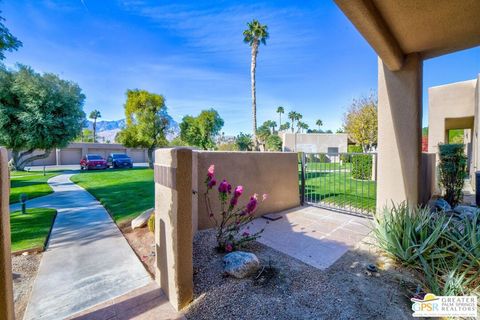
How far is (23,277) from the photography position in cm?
289

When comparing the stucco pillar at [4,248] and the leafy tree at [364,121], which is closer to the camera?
the stucco pillar at [4,248]

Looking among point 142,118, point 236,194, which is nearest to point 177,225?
point 236,194

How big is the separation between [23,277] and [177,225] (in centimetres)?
267

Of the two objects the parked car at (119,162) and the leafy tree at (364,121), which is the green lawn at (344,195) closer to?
the leafy tree at (364,121)

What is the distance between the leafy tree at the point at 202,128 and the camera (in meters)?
24.4

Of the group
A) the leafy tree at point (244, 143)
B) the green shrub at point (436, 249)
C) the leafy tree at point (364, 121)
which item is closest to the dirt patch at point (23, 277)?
the green shrub at point (436, 249)

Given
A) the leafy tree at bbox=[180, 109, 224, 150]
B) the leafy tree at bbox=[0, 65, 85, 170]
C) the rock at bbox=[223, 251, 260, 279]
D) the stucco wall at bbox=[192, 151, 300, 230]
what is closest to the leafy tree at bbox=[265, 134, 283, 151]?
the leafy tree at bbox=[180, 109, 224, 150]

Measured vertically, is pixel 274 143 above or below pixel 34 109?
below

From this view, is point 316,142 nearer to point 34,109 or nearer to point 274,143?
point 274,143

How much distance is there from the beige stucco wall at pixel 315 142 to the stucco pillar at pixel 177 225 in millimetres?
27504

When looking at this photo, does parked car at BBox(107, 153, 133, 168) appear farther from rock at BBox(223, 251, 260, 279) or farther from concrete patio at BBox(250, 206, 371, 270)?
rock at BBox(223, 251, 260, 279)

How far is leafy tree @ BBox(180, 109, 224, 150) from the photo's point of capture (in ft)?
80.1

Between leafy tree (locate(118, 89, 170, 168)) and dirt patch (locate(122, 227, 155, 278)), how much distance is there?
49.1 ft

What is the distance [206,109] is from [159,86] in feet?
25.1
